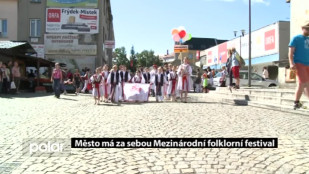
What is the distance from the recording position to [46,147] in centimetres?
531

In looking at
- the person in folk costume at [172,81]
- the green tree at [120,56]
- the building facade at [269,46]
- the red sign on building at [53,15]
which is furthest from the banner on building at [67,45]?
the green tree at [120,56]

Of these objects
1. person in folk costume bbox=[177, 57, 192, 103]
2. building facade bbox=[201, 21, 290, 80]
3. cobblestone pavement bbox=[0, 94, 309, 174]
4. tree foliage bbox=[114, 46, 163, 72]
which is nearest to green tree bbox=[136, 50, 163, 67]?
tree foliage bbox=[114, 46, 163, 72]

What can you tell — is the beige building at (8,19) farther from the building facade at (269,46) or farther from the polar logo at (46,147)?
the polar logo at (46,147)

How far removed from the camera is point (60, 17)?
33.5m

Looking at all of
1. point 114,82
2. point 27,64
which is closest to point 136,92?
point 114,82

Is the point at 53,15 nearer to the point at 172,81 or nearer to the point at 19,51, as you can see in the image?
the point at 19,51

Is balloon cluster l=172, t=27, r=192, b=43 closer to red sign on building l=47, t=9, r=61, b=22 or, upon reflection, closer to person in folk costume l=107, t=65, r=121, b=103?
person in folk costume l=107, t=65, r=121, b=103

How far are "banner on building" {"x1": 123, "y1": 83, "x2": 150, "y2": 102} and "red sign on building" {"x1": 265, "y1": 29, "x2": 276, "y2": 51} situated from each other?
2225 centimetres

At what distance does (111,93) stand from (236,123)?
27.8 ft

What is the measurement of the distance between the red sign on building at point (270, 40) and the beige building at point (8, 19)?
2614cm

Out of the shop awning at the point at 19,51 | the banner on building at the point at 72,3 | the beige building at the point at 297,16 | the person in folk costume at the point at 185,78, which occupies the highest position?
the banner on building at the point at 72,3

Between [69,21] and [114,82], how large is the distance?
20.8 meters

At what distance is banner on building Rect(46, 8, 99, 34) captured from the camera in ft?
110

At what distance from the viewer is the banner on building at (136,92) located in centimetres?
1562
